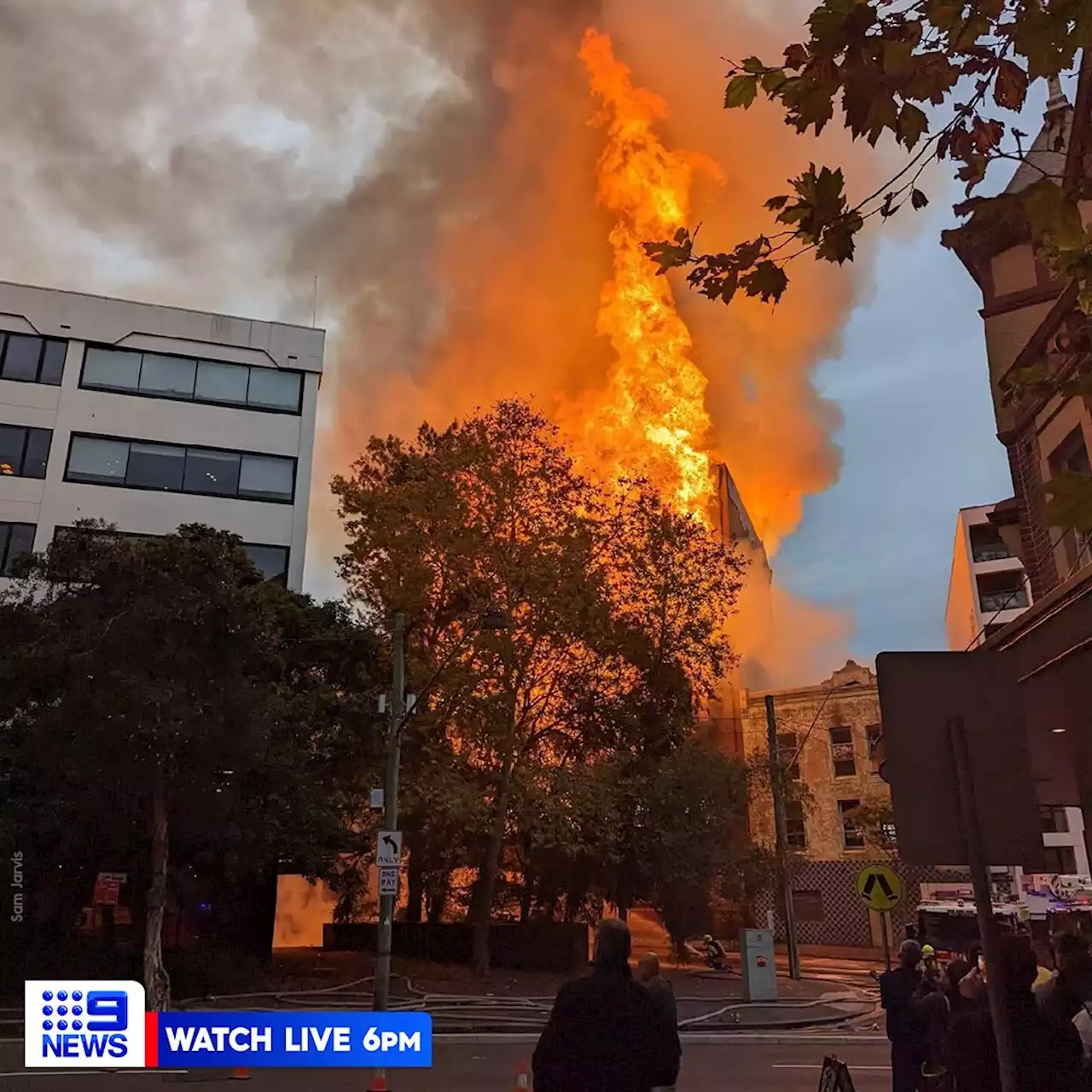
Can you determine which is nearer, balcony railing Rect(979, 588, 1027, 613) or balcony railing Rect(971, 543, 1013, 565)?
balcony railing Rect(979, 588, 1027, 613)

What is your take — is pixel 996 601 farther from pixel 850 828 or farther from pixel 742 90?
pixel 742 90

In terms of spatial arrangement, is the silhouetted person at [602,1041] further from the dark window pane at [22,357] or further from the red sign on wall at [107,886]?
the dark window pane at [22,357]

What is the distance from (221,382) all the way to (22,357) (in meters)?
6.52

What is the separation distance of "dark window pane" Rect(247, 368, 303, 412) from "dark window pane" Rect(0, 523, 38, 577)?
8600 mm

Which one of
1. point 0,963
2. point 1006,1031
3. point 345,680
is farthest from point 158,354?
point 1006,1031

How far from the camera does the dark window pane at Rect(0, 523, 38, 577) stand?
2925 cm

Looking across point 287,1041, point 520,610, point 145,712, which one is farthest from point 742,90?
point 520,610

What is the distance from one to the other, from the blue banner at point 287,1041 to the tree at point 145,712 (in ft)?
18.0

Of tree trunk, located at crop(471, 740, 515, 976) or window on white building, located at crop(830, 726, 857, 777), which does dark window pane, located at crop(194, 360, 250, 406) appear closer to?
tree trunk, located at crop(471, 740, 515, 976)

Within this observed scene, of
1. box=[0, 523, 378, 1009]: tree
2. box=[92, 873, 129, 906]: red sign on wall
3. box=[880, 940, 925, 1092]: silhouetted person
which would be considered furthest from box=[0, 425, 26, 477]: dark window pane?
box=[880, 940, 925, 1092]: silhouetted person

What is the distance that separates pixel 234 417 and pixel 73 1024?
25108mm

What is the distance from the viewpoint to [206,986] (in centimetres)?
2127

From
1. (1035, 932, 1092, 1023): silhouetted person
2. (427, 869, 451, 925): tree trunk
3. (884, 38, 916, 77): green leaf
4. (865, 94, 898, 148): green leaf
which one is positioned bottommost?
(427, 869, 451, 925): tree trunk

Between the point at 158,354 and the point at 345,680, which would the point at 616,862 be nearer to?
the point at 345,680
